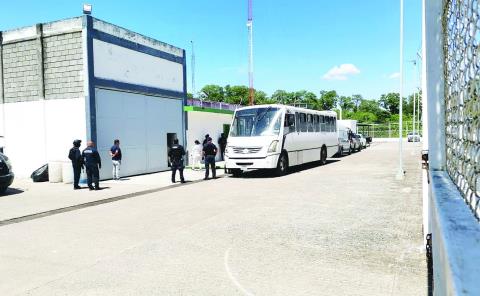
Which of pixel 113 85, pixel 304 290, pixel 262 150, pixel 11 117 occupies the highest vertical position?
pixel 113 85

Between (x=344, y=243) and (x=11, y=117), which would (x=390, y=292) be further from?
(x=11, y=117)

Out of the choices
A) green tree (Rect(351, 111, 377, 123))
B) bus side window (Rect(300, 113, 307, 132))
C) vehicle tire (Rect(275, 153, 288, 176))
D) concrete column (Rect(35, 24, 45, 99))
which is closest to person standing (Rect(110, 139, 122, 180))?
concrete column (Rect(35, 24, 45, 99))

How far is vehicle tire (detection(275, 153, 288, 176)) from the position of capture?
1634cm

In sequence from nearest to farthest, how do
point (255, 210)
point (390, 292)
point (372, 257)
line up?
point (390, 292) → point (372, 257) → point (255, 210)

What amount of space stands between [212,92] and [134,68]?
11170 centimetres

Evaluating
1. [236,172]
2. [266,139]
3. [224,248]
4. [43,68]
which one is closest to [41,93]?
[43,68]

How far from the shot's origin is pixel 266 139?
15.9 m

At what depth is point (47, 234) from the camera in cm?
725

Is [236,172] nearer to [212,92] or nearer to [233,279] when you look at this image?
[233,279]

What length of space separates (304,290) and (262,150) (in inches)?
450

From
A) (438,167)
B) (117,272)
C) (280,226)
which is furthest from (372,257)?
(117,272)

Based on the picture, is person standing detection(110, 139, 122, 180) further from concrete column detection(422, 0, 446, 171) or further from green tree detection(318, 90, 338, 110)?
green tree detection(318, 90, 338, 110)

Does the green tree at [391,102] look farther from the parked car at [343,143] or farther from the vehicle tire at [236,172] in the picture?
the vehicle tire at [236,172]

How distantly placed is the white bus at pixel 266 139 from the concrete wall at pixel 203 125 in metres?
5.68
